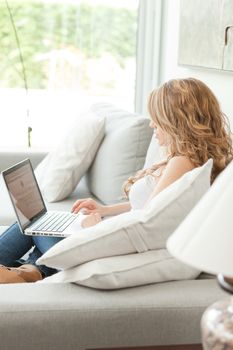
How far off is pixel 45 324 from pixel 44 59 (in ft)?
10.5

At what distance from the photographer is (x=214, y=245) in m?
0.94

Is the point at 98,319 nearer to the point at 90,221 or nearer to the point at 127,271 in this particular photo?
the point at 127,271

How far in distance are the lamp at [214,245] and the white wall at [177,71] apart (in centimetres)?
182

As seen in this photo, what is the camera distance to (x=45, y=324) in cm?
144

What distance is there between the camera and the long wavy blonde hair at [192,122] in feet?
6.73

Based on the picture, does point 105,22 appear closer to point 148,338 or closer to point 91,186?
point 91,186

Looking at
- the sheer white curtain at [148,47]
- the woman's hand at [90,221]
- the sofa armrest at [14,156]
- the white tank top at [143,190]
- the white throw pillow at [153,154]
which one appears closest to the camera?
the woman's hand at [90,221]

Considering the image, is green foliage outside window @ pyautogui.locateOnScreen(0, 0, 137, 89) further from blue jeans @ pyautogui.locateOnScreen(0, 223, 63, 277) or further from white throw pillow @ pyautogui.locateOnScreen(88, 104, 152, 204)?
blue jeans @ pyautogui.locateOnScreen(0, 223, 63, 277)

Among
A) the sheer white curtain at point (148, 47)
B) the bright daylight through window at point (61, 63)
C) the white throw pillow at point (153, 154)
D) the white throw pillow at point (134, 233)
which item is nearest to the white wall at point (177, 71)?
the sheer white curtain at point (148, 47)

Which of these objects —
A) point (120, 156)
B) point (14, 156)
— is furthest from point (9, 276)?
point (14, 156)

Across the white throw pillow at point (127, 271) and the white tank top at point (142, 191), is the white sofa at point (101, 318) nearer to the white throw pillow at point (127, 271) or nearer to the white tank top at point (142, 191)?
the white throw pillow at point (127, 271)

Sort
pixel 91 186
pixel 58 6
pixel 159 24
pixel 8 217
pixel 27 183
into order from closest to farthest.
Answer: pixel 27 183 → pixel 8 217 → pixel 91 186 → pixel 159 24 → pixel 58 6

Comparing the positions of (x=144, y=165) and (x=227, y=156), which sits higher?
(x=227, y=156)

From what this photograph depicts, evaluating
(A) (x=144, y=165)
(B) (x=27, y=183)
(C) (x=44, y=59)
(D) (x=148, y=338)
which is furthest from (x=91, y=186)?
(D) (x=148, y=338)
